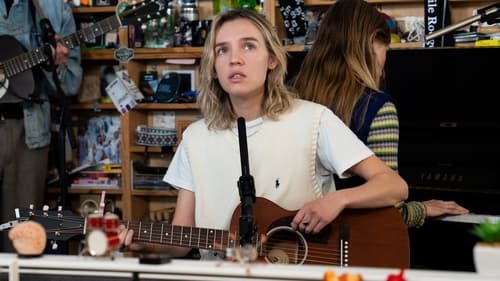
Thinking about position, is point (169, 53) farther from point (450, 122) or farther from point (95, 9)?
point (450, 122)

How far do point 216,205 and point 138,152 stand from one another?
8.13ft

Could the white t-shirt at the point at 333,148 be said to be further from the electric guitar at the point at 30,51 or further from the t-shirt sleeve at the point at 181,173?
the electric guitar at the point at 30,51

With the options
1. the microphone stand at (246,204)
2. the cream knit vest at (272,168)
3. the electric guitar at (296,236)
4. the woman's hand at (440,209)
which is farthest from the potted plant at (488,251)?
the woman's hand at (440,209)

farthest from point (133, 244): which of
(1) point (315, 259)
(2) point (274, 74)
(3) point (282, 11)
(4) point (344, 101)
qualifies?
(3) point (282, 11)

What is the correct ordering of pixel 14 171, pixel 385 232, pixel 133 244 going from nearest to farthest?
1. pixel 133 244
2. pixel 385 232
3. pixel 14 171

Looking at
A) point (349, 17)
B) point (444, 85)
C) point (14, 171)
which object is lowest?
point (14, 171)

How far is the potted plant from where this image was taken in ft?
3.94

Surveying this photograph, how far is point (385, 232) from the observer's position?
2.13 m

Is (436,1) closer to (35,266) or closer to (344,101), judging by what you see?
(344,101)

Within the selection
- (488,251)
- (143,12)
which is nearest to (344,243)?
(488,251)

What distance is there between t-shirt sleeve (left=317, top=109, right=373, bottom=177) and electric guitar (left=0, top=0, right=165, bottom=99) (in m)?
2.02

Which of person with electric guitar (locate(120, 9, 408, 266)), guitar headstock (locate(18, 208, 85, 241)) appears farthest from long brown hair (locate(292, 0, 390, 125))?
guitar headstock (locate(18, 208, 85, 241))

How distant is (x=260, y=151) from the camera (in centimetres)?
218

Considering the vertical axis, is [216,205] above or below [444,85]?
below
